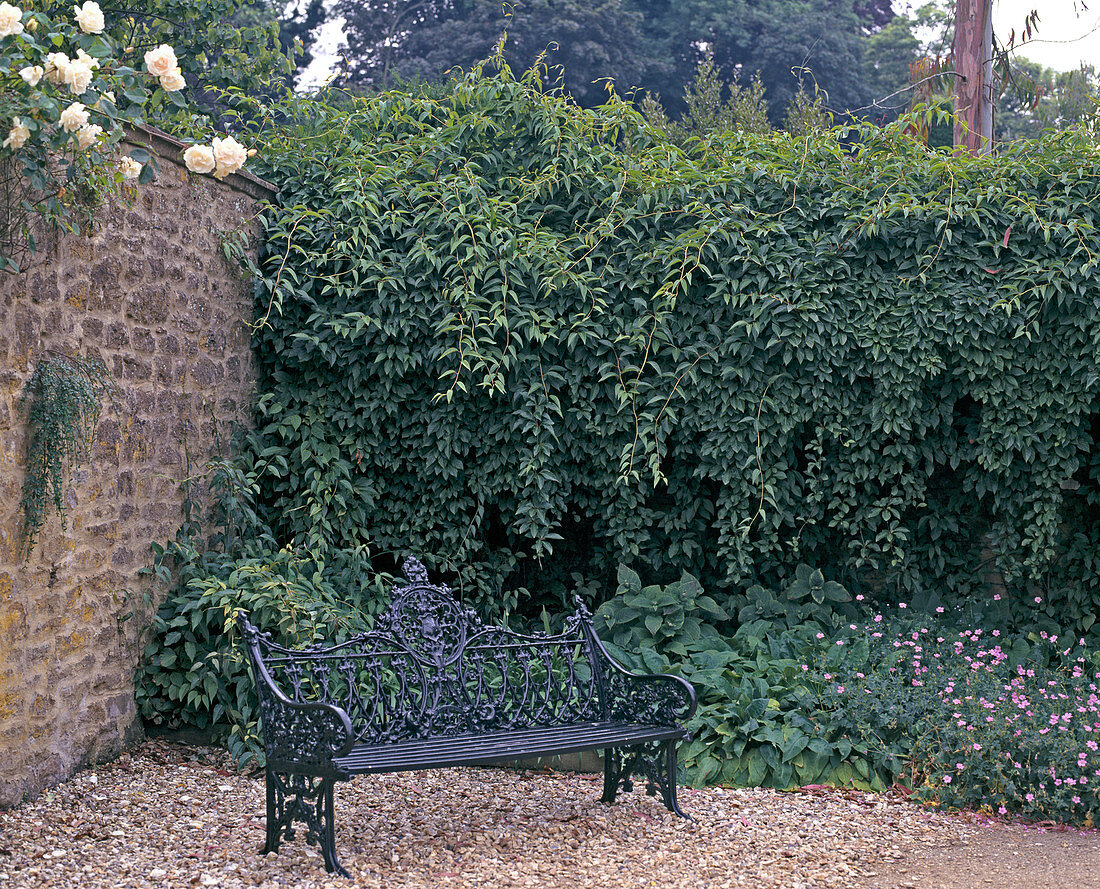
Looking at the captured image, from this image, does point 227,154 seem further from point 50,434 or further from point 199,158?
point 50,434

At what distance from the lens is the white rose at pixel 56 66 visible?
3.01 m

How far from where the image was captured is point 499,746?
3254 millimetres

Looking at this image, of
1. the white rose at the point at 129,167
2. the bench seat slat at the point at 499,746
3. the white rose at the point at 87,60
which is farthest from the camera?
Result: the white rose at the point at 129,167

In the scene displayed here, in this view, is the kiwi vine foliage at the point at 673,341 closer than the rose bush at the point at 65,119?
No

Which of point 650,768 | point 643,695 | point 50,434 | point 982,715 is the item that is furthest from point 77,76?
point 982,715

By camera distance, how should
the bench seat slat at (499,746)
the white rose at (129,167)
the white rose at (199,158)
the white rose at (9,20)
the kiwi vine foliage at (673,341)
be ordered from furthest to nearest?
the kiwi vine foliage at (673,341)
the white rose at (199,158)
the white rose at (129,167)
the bench seat slat at (499,746)
the white rose at (9,20)

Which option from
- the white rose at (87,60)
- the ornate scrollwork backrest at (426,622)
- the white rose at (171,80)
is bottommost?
the ornate scrollwork backrest at (426,622)

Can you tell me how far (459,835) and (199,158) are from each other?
9.15 ft

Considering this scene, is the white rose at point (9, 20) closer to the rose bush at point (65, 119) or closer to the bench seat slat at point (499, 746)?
the rose bush at point (65, 119)

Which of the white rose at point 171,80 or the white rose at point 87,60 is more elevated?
the white rose at point 171,80

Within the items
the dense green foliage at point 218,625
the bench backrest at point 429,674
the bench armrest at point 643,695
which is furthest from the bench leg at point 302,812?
the bench armrest at point 643,695

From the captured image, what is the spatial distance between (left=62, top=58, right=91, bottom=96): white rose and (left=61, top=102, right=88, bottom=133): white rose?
0.18 feet

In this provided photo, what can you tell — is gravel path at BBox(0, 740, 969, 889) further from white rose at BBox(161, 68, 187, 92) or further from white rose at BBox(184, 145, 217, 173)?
white rose at BBox(161, 68, 187, 92)

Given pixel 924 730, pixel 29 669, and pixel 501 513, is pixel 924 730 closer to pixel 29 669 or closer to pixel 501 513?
pixel 501 513
